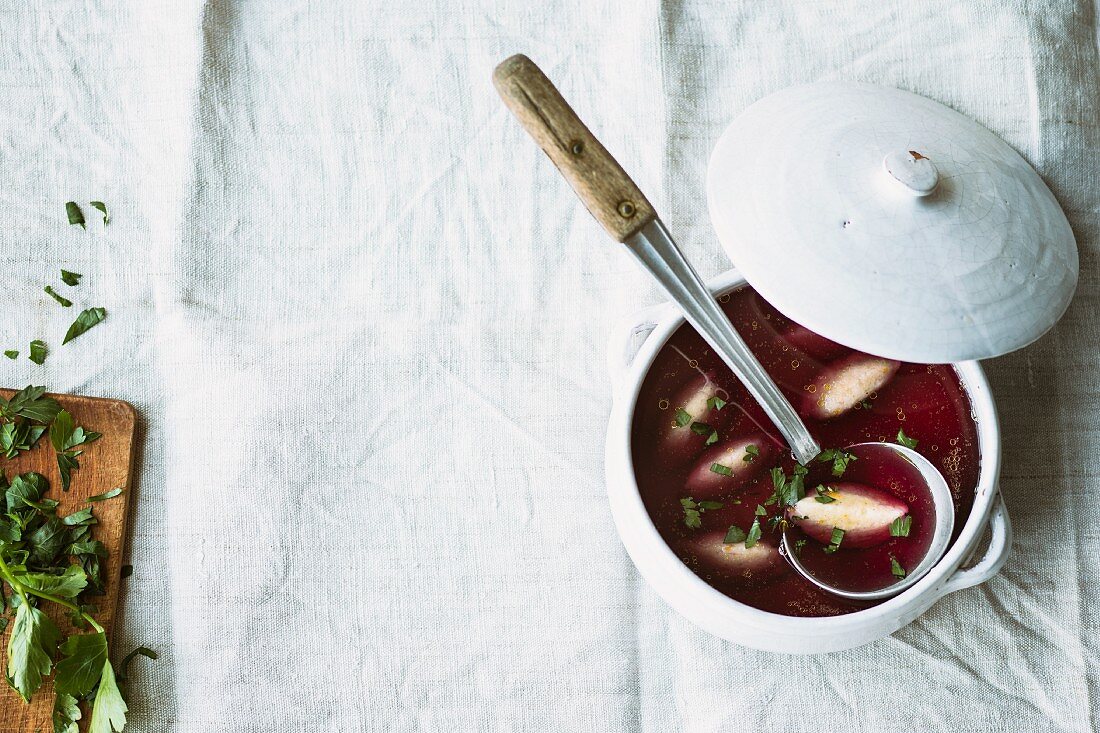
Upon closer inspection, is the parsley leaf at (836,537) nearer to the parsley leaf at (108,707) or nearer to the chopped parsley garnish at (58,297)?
the parsley leaf at (108,707)

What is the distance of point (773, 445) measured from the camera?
64cm

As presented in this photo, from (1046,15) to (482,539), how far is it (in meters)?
0.68

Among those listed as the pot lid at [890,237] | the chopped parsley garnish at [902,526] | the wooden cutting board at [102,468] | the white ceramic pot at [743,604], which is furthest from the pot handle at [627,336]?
the wooden cutting board at [102,468]

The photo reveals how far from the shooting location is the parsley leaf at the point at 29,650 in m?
0.65

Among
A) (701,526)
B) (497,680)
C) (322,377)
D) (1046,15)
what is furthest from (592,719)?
(1046,15)

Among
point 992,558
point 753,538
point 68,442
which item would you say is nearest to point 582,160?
point 753,538

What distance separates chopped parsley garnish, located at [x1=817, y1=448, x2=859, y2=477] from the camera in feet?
2.08

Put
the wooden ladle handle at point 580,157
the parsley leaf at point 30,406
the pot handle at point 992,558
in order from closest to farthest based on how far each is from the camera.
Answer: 1. the wooden ladle handle at point 580,157
2. the pot handle at point 992,558
3. the parsley leaf at point 30,406

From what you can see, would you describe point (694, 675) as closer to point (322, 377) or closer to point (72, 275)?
point (322, 377)

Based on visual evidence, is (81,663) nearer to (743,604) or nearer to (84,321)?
(84,321)

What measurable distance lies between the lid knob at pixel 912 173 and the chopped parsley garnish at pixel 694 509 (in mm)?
248

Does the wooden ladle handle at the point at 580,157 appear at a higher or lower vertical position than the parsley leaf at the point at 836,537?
higher

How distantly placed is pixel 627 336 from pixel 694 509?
13 cm

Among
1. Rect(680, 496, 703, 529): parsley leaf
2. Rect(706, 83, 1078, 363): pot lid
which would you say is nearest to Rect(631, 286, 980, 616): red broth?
Rect(680, 496, 703, 529): parsley leaf
